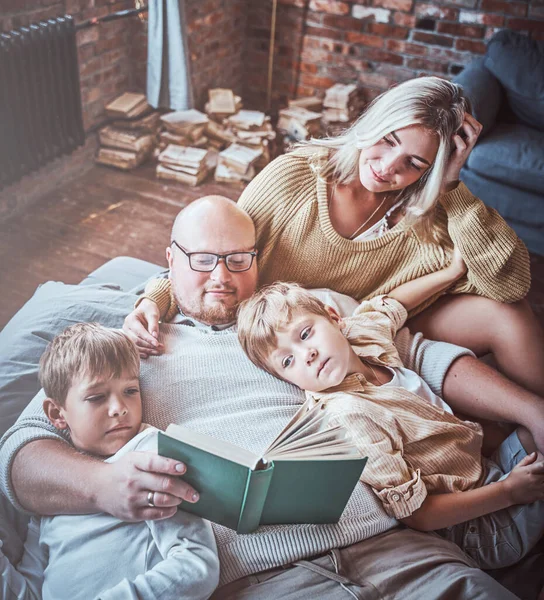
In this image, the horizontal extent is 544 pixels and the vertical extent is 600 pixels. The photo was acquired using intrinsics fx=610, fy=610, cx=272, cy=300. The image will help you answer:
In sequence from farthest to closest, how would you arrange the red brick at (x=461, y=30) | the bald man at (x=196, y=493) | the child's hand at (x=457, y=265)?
the red brick at (x=461, y=30) → the child's hand at (x=457, y=265) → the bald man at (x=196, y=493)

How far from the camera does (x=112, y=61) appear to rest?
10.4ft

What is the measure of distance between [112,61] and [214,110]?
667mm

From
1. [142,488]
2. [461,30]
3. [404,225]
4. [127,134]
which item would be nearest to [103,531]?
[142,488]

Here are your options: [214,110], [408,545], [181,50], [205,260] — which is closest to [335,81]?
[214,110]

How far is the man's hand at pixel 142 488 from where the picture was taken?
0.93m

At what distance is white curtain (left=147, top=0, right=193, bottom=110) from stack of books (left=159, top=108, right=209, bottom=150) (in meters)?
0.21

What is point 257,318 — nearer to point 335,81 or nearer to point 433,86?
point 433,86

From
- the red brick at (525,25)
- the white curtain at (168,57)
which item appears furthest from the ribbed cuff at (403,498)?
the red brick at (525,25)

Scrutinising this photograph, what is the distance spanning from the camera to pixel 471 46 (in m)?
3.58

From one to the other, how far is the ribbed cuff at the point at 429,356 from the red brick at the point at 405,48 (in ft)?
8.90

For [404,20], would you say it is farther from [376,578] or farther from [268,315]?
[376,578]

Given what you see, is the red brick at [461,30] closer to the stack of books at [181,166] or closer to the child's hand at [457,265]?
the stack of books at [181,166]

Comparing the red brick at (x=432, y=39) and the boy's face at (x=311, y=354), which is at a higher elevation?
the red brick at (x=432, y=39)

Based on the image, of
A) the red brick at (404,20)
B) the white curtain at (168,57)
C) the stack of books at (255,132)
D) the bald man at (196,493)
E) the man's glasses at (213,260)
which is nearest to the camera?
the bald man at (196,493)
